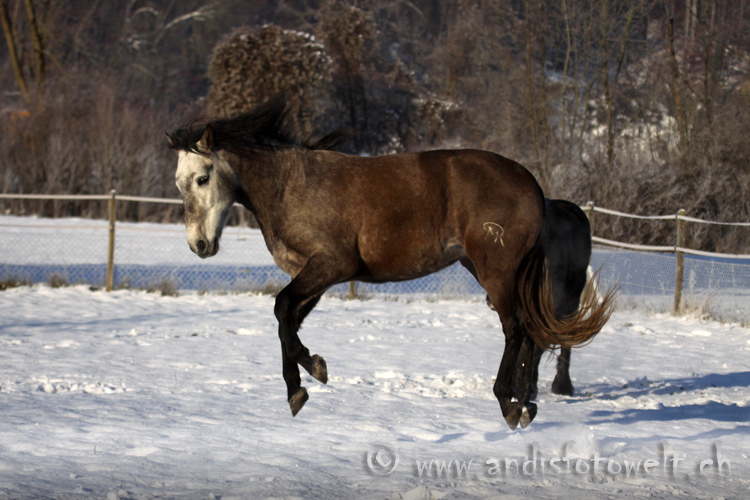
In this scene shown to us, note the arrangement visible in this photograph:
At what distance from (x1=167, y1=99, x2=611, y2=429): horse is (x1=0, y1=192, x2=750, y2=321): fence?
5.65m

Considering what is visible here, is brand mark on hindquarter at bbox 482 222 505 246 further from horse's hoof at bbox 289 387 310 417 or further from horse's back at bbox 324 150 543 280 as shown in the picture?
horse's hoof at bbox 289 387 310 417

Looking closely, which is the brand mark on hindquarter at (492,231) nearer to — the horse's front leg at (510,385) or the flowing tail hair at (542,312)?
the flowing tail hair at (542,312)

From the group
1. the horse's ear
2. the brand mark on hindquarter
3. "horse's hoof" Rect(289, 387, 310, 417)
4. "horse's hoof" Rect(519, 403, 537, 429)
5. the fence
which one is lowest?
the fence

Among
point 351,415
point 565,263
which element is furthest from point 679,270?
point 351,415

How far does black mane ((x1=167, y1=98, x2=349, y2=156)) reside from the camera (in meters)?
4.17

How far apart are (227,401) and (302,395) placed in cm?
163

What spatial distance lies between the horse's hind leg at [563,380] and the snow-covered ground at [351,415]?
0.37 ft

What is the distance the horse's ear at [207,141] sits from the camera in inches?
160

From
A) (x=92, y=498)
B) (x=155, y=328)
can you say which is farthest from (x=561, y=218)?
(x=155, y=328)

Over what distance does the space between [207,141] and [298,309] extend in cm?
107

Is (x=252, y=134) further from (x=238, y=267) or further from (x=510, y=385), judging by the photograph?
(x=238, y=267)

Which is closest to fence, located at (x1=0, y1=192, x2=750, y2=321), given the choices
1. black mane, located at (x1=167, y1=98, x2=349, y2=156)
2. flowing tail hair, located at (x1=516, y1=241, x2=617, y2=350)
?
black mane, located at (x1=167, y1=98, x2=349, y2=156)

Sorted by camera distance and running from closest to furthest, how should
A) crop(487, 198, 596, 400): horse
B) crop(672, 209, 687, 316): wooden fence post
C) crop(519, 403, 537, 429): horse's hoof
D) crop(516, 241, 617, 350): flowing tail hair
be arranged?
1. crop(519, 403, 537, 429): horse's hoof
2. crop(516, 241, 617, 350): flowing tail hair
3. crop(487, 198, 596, 400): horse
4. crop(672, 209, 687, 316): wooden fence post

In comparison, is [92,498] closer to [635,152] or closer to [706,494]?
[706,494]
